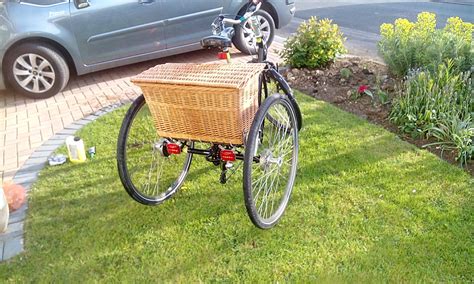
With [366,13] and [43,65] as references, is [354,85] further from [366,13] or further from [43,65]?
[366,13]

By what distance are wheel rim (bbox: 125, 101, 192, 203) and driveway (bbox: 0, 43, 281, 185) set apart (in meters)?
0.40

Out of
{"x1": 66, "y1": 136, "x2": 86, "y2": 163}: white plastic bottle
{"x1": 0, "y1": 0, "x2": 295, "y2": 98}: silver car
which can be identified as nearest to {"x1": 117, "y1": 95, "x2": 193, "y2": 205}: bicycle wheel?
{"x1": 66, "y1": 136, "x2": 86, "y2": 163}: white plastic bottle

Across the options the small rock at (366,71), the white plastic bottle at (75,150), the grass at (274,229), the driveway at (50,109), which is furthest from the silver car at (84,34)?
the grass at (274,229)

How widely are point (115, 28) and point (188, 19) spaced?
1038mm

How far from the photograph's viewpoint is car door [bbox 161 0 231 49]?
5766 millimetres

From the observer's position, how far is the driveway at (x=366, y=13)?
7.89 m

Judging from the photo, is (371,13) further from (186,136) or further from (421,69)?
(186,136)

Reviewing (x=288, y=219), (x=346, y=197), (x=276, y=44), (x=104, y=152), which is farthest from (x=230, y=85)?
(x=276, y=44)

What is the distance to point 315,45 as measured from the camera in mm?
5352

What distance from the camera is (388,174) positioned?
3.27 m

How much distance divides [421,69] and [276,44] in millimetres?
3323

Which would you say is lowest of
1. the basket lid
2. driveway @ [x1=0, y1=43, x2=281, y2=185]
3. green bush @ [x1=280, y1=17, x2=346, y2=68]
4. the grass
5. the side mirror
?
the grass

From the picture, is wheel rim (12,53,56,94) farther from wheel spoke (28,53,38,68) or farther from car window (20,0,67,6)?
car window (20,0,67,6)

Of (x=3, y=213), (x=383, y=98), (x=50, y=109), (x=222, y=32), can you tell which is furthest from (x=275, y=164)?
(x=50, y=109)
